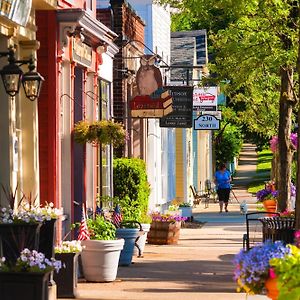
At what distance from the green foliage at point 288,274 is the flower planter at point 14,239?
4611 millimetres

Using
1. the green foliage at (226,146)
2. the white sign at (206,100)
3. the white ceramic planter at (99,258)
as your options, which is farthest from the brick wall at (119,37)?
the green foliage at (226,146)

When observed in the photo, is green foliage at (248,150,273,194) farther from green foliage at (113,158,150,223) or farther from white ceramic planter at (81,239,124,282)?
white ceramic planter at (81,239,124,282)

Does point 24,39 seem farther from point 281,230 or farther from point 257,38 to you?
point 257,38

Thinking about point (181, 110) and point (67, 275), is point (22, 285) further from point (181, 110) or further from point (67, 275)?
point (181, 110)

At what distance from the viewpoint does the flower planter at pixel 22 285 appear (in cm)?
1098

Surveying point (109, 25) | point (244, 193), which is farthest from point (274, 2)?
point (244, 193)

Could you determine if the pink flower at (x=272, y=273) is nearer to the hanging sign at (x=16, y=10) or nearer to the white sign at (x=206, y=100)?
the hanging sign at (x=16, y=10)

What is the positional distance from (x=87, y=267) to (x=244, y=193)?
4084cm

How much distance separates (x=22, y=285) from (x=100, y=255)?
500 centimetres

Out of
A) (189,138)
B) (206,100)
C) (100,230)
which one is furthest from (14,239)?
(189,138)

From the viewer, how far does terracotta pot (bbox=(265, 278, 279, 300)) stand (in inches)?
313

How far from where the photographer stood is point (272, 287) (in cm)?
802

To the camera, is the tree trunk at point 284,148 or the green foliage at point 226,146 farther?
the green foliage at point 226,146

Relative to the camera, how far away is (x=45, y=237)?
1298 centimetres
